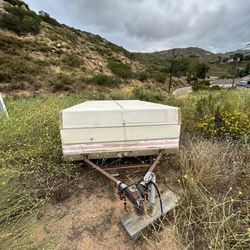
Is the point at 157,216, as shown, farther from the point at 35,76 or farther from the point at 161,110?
the point at 35,76

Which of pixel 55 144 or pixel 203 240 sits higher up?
pixel 55 144

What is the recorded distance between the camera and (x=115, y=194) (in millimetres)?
2773

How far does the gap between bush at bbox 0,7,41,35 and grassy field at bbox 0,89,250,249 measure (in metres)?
20.0

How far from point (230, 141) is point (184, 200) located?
1784 millimetres

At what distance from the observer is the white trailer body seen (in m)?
2.58

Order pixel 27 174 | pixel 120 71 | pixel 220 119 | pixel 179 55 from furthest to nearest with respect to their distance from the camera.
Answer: pixel 179 55, pixel 120 71, pixel 220 119, pixel 27 174

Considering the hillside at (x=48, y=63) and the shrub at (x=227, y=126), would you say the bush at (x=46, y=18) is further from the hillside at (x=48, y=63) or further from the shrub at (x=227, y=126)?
the shrub at (x=227, y=126)

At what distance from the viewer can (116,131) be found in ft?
8.79

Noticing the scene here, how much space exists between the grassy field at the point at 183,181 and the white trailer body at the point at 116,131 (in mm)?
475

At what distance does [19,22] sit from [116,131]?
22869 millimetres

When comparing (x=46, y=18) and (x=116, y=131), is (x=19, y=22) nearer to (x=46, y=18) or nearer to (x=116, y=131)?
(x=46, y=18)

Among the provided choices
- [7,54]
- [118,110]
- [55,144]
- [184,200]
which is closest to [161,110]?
[118,110]

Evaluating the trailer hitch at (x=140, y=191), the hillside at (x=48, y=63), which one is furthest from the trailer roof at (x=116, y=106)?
the hillside at (x=48, y=63)

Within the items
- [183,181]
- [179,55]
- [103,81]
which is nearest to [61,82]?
[103,81]
